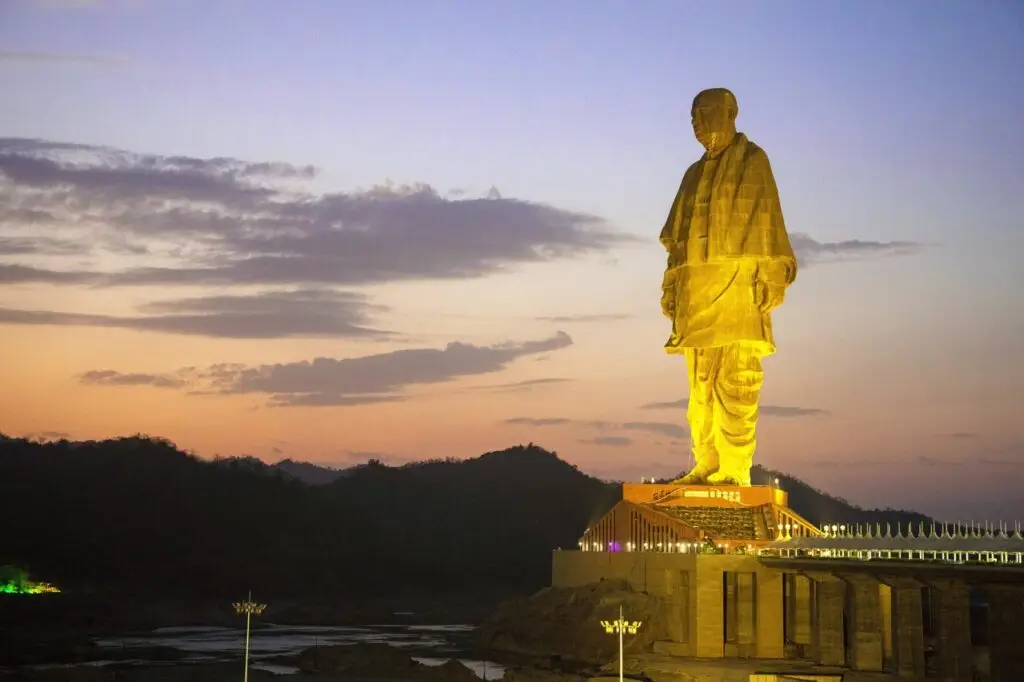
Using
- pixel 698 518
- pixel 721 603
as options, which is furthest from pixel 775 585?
pixel 698 518

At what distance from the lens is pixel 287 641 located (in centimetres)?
7062

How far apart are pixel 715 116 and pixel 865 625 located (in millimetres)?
22093

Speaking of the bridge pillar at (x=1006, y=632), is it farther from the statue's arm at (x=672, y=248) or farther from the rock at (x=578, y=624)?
the statue's arm at (x=672, y=248)

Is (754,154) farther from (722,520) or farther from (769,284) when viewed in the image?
A: (722,520)

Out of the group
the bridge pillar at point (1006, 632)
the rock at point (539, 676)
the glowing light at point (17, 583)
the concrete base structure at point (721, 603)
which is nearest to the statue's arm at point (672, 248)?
the concrete base structure at point (721, 603)

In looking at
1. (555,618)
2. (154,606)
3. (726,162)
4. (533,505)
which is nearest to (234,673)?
(555,618)

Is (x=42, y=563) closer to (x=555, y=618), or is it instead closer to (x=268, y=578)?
(x=268, y=578)

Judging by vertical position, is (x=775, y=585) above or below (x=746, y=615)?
above

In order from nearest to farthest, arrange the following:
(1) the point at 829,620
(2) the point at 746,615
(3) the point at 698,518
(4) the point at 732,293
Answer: (1) the point at 829,620
(2) the point at 746,615
(3) the point at 698,518
(4) the point at 732,293

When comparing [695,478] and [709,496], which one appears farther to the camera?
[695,478]

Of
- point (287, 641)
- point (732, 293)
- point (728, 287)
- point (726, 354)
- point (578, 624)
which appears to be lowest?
point (287, 641)

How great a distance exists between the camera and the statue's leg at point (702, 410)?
186 feet

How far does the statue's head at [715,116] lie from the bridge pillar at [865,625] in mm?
19901

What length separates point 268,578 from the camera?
346 feet
